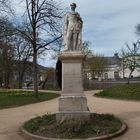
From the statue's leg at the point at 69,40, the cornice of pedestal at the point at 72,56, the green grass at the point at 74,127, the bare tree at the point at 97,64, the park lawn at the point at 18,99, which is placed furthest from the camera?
the bare tree at the point at 97,64

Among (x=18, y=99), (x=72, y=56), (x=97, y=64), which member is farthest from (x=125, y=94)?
(x=97, y=64)

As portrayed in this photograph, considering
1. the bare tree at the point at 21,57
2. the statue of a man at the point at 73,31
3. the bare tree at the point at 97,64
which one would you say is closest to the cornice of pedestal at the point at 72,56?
the statue of a man at the point at 73,31

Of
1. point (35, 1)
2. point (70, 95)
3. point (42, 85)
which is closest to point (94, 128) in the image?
point (70, 95)

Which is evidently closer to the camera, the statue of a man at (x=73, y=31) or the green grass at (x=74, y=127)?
the green grass at (x=74, y=127)

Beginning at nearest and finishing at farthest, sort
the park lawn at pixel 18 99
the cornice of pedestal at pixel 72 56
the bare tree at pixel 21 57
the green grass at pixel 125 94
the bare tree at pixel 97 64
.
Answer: the cornice of pedestal at pixel 72 56 < the park lawn at pixel 18 99 < the green grass at pixel 125 94 < the bare tree at pixel 21 57 < the bare tree at pixel 97 64

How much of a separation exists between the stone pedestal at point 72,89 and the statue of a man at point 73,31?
0.38 m

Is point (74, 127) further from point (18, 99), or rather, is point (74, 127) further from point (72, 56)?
point (18, 99)

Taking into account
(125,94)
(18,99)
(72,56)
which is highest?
(72,56)

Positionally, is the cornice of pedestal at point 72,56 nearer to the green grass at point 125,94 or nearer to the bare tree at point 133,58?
the green grass at point 125,94

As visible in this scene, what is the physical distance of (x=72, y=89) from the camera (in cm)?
1391

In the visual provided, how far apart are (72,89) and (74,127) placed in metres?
1.85

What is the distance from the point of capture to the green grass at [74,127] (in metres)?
12.1

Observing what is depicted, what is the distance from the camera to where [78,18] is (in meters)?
14.5

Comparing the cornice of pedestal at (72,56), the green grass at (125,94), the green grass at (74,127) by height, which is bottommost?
the green grass at (74,127)
